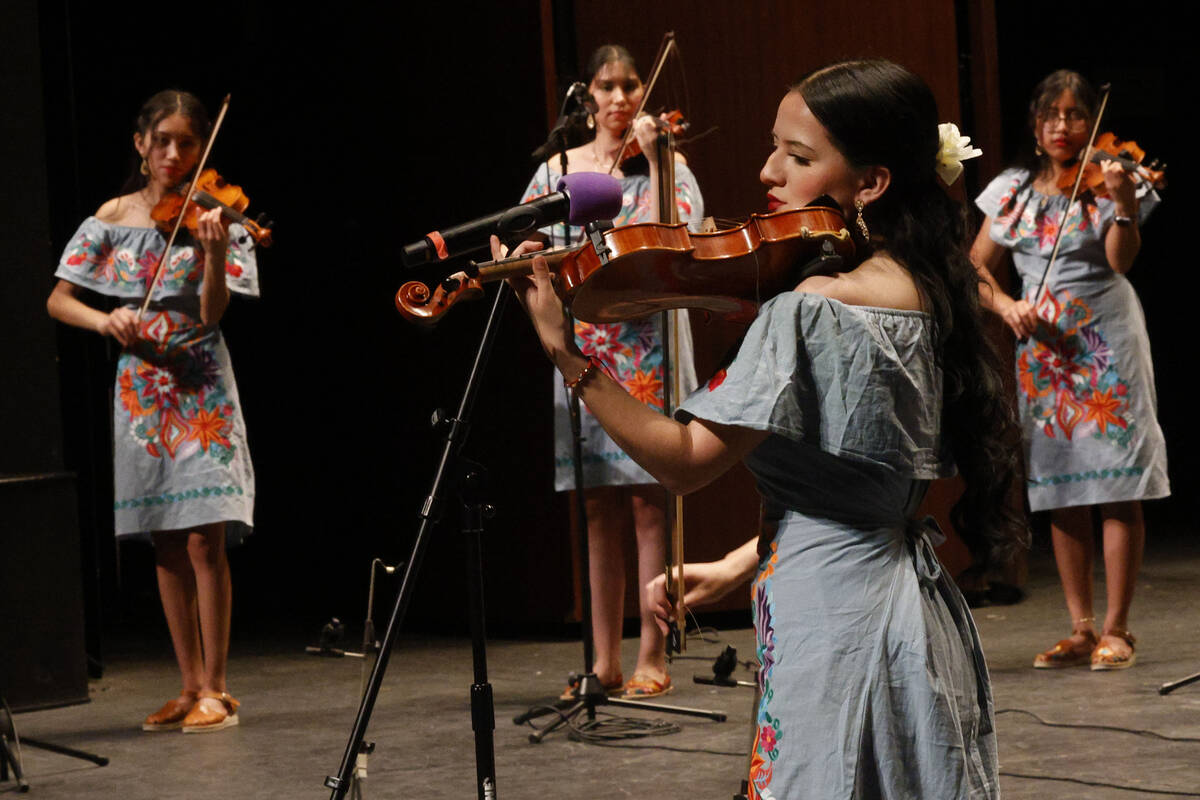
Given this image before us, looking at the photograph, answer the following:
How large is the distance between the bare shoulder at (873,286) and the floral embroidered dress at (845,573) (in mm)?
18

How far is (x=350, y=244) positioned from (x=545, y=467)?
1.45 meters

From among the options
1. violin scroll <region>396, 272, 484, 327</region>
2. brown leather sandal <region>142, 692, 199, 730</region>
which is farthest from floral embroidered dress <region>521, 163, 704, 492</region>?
violin scroll <region>396, 272, 484, 327</region>

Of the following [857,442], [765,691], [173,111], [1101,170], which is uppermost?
[173,111]

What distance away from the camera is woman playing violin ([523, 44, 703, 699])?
4.14 m

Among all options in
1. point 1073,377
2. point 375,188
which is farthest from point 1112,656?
point 375,188

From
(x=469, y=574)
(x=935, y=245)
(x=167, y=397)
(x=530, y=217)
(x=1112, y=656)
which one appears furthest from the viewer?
(x=1112, y=656)

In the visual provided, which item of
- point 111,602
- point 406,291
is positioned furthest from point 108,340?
point 406,291

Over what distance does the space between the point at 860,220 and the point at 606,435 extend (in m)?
2.53

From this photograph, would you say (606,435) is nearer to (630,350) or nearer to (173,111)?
(630,350)

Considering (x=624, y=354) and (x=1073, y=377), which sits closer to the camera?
(x=624, y=354)

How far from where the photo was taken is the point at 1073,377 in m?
4.36

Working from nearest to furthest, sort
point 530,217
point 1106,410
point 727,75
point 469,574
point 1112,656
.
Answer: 1. point 530,217
2. point 469,574
3. point 1112,656
4. point 1106,410
5. point 727,75

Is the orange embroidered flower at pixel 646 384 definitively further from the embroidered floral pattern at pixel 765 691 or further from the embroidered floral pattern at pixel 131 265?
the embroidered floral pattern at pixel 765 691

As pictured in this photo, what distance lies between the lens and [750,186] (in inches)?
203
